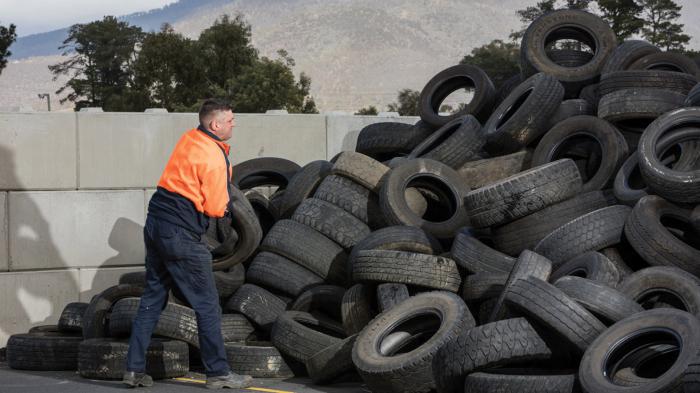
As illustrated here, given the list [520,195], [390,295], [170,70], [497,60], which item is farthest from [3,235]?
[497,60]

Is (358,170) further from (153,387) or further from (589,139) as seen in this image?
(153,387)

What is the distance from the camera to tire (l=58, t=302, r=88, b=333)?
10984 mm

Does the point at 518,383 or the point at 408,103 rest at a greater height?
the point at 518,383

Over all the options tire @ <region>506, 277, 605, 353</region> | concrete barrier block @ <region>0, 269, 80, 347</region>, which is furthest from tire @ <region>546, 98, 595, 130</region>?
concrete barrier block @ <region>0, 269, 80, 347</region>

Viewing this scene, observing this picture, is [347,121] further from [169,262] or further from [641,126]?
[169,262]

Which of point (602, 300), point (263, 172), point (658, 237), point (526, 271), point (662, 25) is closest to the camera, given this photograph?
point (602, 300)

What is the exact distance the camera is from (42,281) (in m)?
12.1

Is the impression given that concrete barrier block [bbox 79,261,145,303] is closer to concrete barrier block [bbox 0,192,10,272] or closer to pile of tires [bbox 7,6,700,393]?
concrete barrier block [bbox 0,192,10,272]

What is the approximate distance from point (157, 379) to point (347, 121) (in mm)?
5587

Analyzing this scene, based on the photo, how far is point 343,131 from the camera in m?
14.1

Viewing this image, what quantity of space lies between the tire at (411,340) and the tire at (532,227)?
155 centimetres

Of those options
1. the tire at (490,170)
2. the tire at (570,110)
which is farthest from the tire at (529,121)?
the tire at (490,170)

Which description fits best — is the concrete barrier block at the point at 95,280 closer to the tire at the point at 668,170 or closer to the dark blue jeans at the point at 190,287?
the dark blue jeans at the point at 190,287

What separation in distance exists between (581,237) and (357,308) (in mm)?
2107
